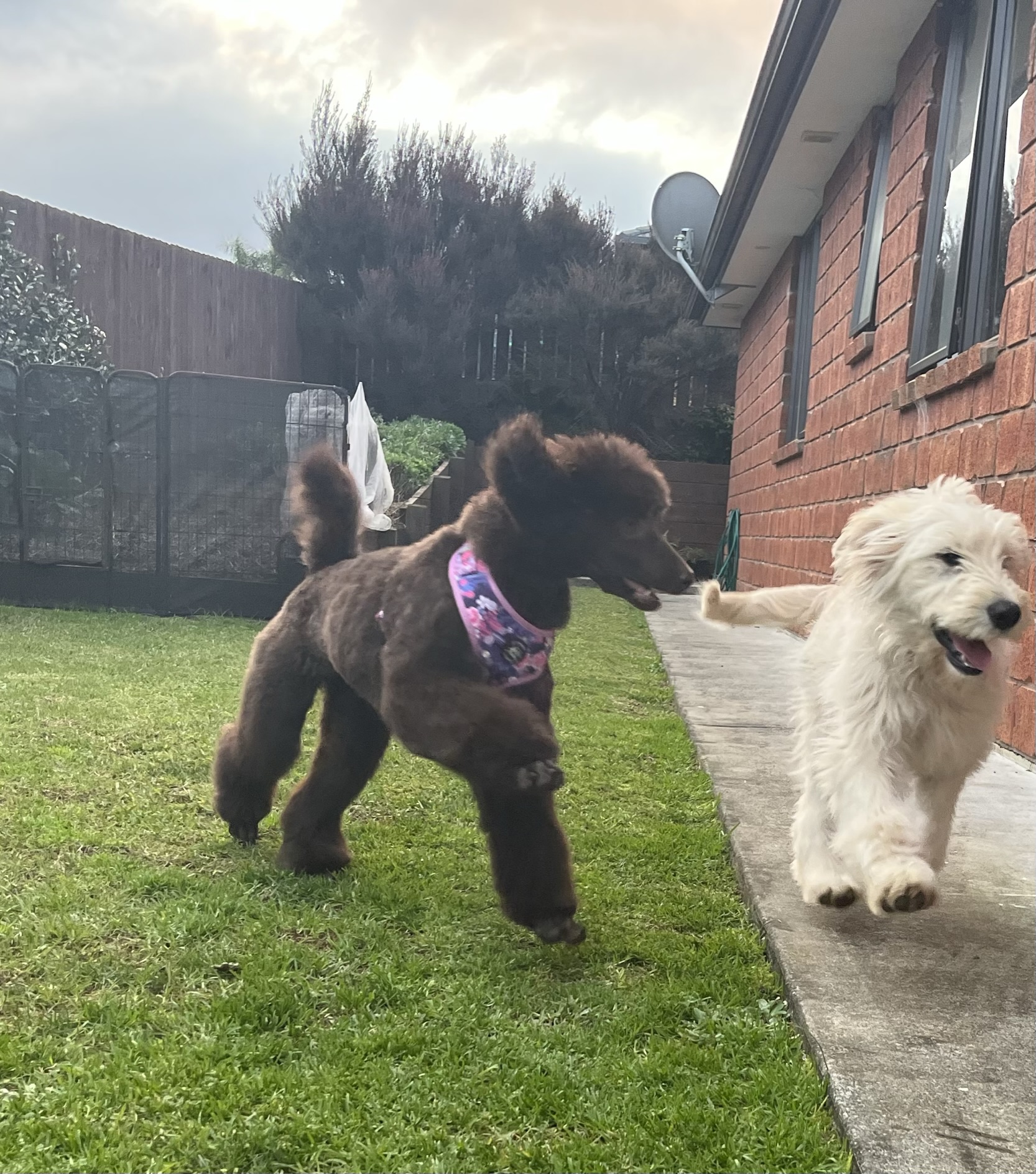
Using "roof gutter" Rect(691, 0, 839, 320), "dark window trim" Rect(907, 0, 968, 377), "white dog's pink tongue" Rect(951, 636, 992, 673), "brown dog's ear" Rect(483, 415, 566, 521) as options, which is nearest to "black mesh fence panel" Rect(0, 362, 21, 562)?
"roof gutter" Rect(691, 0, 839, 320)

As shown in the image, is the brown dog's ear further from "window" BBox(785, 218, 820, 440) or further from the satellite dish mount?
the satellite dish mount

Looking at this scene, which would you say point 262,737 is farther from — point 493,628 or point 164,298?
point 164,298

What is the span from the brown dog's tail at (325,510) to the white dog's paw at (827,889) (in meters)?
1.84

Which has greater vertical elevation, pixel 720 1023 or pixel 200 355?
pixel 200 355

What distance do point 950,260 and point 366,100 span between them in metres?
18.6

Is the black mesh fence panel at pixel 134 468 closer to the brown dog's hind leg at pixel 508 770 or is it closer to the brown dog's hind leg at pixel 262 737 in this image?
the brown dog's hind leg at pixel 262 737

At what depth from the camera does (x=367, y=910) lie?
2760 millimetres

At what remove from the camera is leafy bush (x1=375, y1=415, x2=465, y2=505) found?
38.9ft

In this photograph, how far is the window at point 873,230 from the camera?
6395mm

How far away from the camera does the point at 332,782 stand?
3139mm

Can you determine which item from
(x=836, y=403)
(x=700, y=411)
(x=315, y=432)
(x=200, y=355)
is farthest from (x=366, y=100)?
(x=836, y=403)

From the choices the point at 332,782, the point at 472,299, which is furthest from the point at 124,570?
the point at 472,299

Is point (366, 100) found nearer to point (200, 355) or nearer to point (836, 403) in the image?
point (200, 355)

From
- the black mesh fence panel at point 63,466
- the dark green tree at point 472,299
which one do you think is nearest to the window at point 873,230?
the black mesh fence panel at point 63,466
